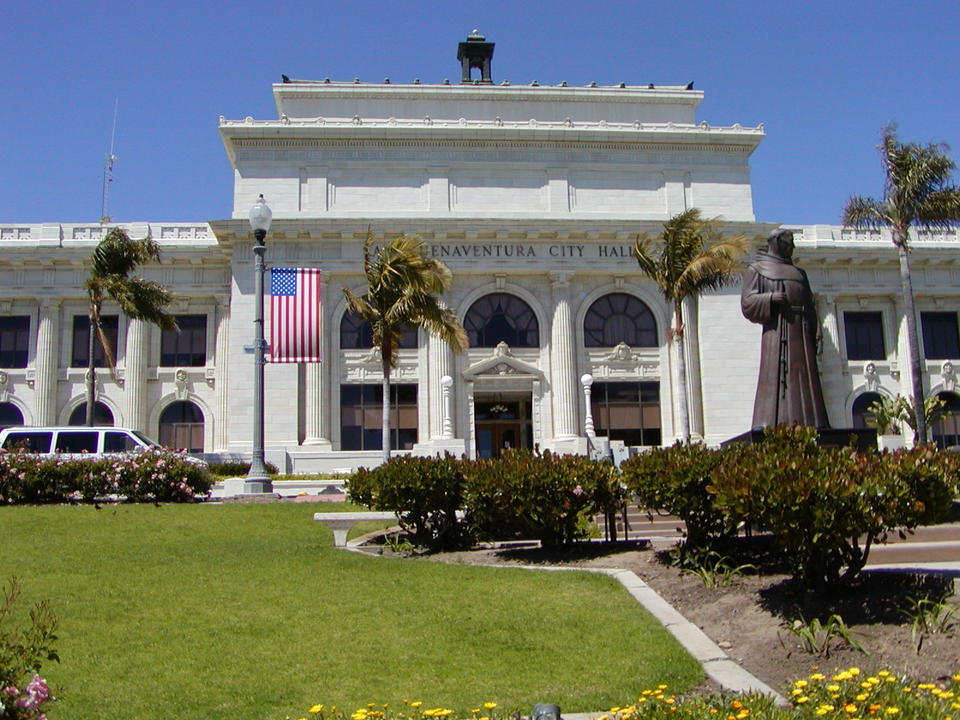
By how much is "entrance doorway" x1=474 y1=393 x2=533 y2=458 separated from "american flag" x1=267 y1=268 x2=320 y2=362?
1169cm

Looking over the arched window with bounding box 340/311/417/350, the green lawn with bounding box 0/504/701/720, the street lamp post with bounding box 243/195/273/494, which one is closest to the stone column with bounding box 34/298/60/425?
the arched window with bounding box 340/311/417/350

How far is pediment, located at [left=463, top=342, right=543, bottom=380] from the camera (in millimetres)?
38875

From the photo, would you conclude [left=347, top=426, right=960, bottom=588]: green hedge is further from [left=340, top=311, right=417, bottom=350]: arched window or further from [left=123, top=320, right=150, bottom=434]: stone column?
[left=123, top=320, right=150, bottom=434]: stone column

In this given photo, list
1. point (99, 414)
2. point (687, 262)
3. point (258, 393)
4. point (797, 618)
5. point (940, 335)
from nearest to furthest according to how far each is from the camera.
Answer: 1. point (797, 618)
2. point (258, 393)
3. point (687, 262)
4. point (99, 414)
5. point (940, 335)

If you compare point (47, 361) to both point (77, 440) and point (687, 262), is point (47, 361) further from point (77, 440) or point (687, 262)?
point (687, 262)

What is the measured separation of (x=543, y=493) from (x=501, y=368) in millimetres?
26891

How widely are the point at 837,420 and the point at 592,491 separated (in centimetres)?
3387

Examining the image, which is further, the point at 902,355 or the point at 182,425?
the point at 902,355

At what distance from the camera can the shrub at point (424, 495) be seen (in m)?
13.3

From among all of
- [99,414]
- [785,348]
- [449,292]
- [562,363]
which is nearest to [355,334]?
[449,292]

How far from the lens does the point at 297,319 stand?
1154 inches

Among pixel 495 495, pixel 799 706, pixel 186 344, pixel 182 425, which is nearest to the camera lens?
pixel 799 706

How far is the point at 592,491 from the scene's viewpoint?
1231 cm

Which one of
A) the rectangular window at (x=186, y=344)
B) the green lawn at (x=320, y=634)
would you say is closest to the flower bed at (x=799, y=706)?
the green lawn at (x=320, y=634)
